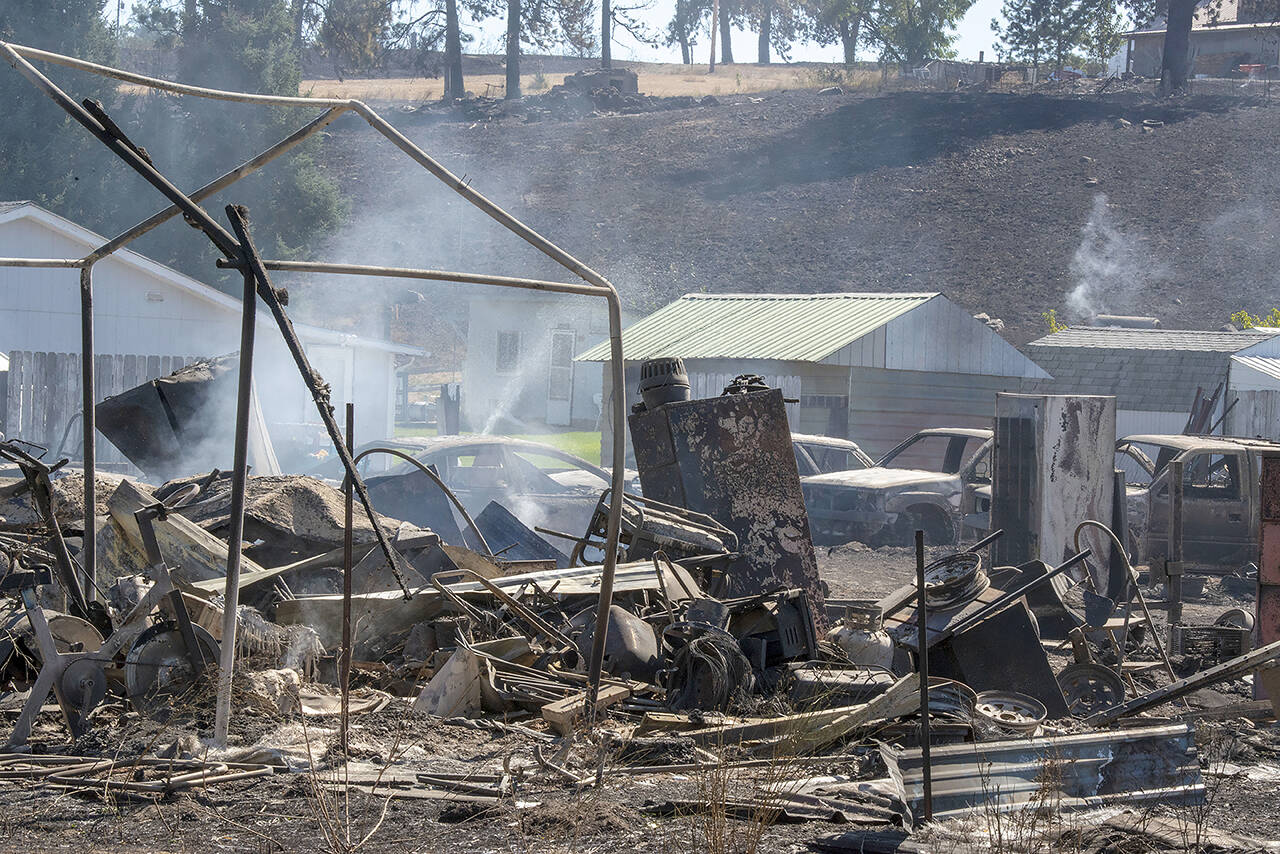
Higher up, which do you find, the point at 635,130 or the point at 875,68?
the point at 875,68

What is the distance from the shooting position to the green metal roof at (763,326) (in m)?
22.1

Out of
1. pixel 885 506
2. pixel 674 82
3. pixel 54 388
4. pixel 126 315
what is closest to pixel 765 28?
pixel 674 82

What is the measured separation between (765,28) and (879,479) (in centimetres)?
5975

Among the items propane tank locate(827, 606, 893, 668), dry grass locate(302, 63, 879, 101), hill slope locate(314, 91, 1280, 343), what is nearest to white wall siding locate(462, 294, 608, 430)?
hill slope locate(314, 91, 1280, 343)

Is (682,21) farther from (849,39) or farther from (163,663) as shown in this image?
(163,663)

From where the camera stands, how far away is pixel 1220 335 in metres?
27.0

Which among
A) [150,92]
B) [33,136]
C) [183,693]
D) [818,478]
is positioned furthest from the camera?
[150,92]

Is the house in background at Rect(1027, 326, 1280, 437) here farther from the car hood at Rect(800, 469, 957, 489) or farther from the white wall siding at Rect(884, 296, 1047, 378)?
the car hood at Rect(800, 469, 957, 489)

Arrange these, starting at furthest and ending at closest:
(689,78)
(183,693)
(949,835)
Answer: (689,78), (183,693), (949,835)

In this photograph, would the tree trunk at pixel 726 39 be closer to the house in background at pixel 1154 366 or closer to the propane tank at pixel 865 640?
the house in background at pixel 1154 366

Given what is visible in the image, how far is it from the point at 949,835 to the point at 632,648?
2.89 metres

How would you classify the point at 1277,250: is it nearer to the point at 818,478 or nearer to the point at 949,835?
the point at 818,478

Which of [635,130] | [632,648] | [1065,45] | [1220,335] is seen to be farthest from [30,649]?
[1065,45]

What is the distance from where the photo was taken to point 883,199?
44.5 m
